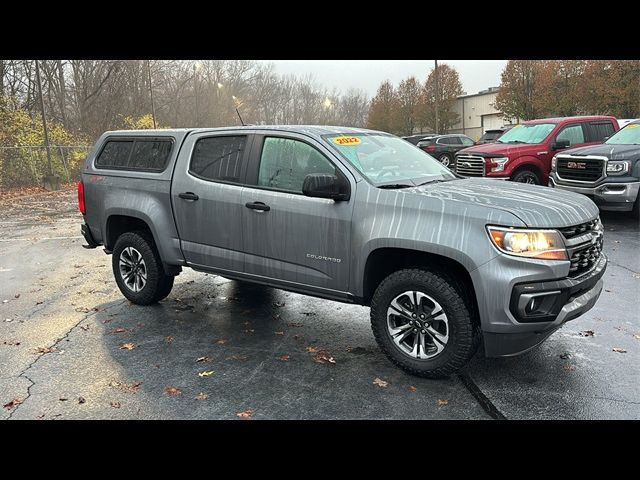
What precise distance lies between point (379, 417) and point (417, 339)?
755 mm

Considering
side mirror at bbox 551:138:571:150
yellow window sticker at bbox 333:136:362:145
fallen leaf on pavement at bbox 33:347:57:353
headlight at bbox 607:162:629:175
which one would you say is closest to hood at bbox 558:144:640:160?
headlight at bbox 607:162:629:175

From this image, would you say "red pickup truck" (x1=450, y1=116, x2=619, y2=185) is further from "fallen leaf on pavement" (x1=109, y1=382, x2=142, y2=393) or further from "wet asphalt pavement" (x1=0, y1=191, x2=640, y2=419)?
"fallen leaf on pavement" (x1=109, y1=382, x2=142, y2=393)

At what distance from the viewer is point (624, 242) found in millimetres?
8094

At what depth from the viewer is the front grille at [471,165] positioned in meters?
11.7

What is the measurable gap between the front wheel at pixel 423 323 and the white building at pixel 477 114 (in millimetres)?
50625

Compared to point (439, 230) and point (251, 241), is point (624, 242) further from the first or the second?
point (251, 241)

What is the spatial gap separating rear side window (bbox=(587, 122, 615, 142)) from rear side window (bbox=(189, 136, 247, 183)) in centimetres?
1045

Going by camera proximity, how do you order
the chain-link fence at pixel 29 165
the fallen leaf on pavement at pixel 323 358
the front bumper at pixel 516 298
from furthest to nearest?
the chain-link fence at pixel 29 165
the fallen leaf on pavement at pixel 323 358
the front bumper at pixel 516 298

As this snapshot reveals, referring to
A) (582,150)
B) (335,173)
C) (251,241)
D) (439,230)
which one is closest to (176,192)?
(251,241)

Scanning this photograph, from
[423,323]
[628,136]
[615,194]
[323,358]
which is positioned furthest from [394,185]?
[628,136]

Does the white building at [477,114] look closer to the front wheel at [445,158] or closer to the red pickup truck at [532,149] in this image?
the front wheel at [445,158]

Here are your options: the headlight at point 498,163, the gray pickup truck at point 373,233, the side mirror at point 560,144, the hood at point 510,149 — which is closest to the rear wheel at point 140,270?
the gray pickup truck at point 373,233

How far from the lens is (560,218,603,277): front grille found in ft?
11.3

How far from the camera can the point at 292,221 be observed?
4.20m
